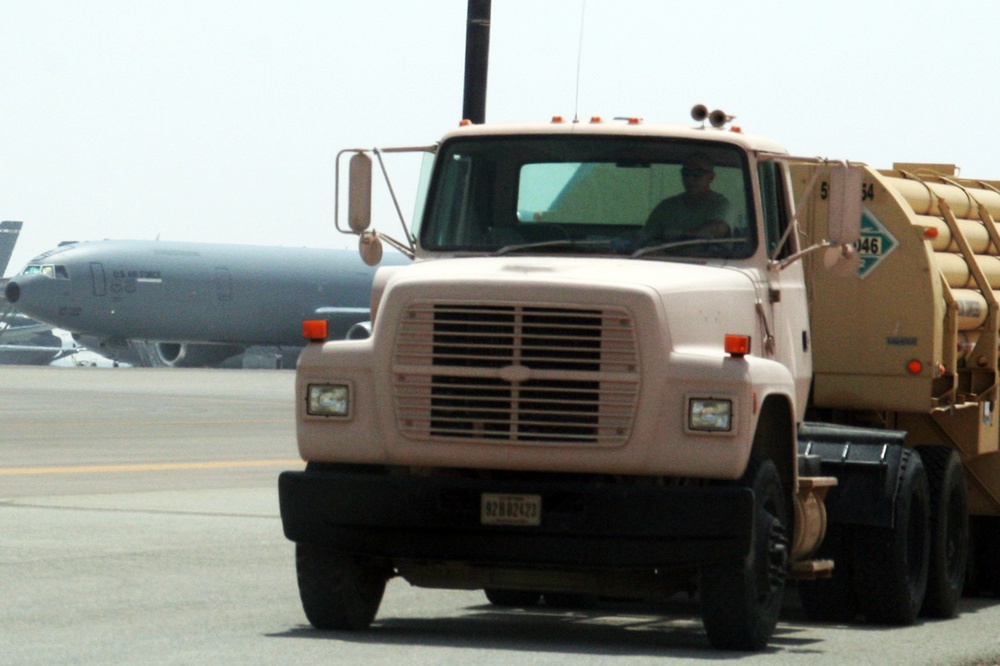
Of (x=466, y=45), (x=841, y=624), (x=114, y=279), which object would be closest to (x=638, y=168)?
(x=841, y=624)

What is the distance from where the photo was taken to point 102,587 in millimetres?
12125

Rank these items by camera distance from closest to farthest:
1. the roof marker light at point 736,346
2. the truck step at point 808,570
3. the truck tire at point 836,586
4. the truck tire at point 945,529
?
the roof marker light at point 736,346 < the truck step at point 808,570 < the truck tire at point 836,586 < the truck tire at point 945,529

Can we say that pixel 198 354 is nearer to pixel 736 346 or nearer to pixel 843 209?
pixel 843 209

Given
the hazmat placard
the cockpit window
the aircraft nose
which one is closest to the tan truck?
the hazmat placard

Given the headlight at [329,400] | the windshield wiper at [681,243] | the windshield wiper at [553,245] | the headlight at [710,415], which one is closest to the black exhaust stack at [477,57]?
the windshield wiper at [553,245]

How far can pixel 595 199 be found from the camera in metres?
10.5

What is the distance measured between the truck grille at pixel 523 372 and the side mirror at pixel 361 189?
129 cm

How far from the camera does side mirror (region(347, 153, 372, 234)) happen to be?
35.3ft

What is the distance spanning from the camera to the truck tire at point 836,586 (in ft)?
37.9

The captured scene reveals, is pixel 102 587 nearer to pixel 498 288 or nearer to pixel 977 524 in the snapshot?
pixel 498 288

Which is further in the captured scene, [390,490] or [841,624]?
[841,624]

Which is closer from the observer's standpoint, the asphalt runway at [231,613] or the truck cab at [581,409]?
the truck cab at [581,409]

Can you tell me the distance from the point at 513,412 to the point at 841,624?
10.3 ft

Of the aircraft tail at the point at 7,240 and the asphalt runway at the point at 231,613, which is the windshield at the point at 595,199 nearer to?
the asphalt runway at the point at 231,613
